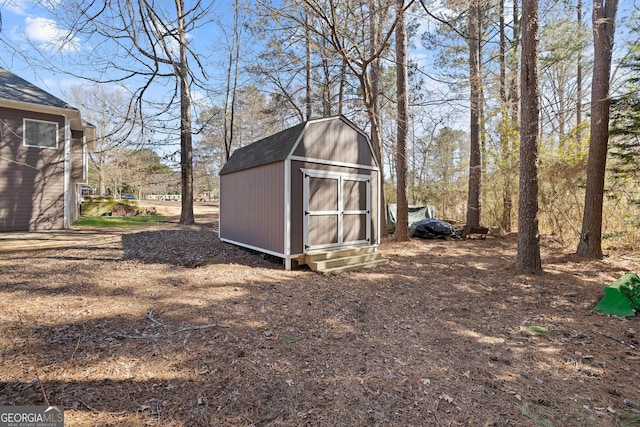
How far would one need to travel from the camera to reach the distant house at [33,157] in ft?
31.4

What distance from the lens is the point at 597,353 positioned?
2756 mm

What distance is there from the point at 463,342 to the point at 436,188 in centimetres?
1292

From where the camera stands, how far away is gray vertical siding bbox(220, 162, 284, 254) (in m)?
5.70

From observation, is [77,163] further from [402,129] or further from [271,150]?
[402,129]

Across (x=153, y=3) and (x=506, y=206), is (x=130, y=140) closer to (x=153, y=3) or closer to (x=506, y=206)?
(x=153, y=3)

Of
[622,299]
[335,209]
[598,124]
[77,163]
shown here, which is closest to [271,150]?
[335,209]

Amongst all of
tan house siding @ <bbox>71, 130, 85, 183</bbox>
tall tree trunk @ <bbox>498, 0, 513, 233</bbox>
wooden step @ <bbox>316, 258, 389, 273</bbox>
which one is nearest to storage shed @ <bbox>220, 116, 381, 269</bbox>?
wooden step @ <bbox>316, 258, 389, 273</bbox>

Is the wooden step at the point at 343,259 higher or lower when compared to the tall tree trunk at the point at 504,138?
lower

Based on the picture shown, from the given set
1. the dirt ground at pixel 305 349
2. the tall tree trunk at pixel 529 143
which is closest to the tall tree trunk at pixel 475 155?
the tall tree trunk at pixel 529 143

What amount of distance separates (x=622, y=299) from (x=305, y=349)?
4.12 m

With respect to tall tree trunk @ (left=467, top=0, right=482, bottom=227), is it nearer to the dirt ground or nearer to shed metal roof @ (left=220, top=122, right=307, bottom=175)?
the dirt ground

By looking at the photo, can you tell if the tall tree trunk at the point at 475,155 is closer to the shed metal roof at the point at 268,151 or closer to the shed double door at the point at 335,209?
the shed double door at the point at 335,209

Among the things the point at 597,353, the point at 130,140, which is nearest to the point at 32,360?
the point at 597,353

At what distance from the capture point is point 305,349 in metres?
2.70
